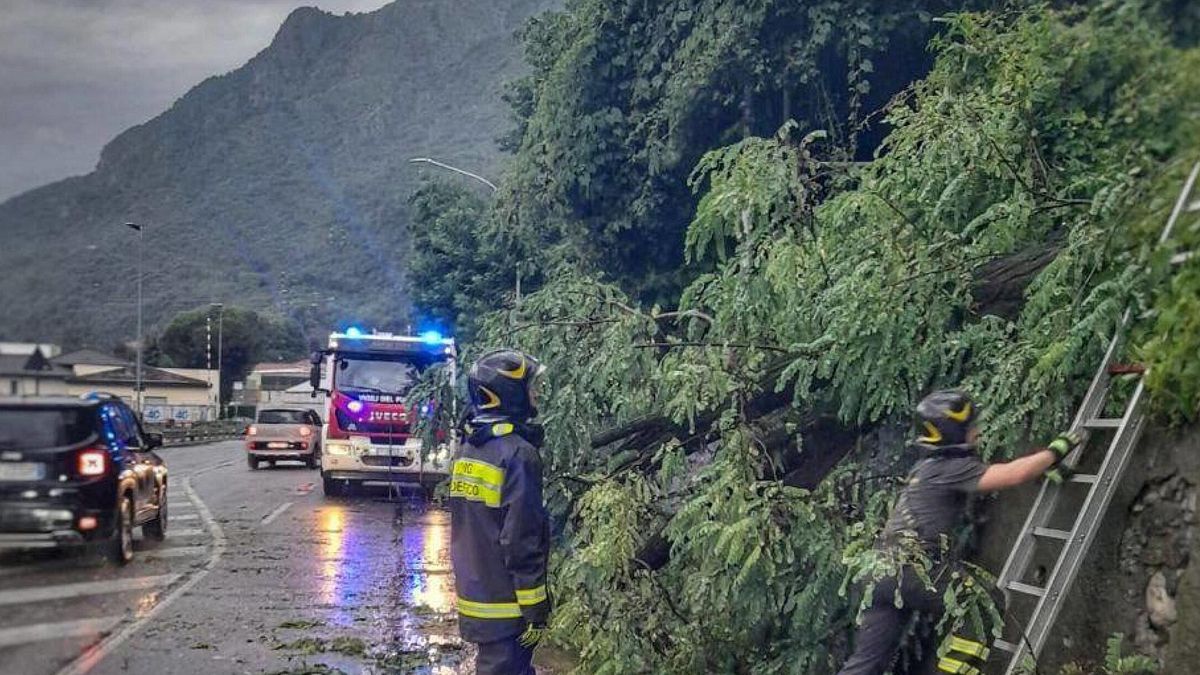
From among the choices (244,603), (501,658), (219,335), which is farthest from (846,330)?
(219,335)

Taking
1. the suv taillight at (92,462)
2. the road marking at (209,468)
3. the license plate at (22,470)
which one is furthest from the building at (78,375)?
the road marking at (209,468)

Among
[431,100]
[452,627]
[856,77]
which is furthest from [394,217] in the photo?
[452,627]

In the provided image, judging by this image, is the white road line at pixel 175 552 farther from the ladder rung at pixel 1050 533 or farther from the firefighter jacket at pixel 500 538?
the ladder rung at pixel 1050 533

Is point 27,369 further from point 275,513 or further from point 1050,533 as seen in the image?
point 275,513

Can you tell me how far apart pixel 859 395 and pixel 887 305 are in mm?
590

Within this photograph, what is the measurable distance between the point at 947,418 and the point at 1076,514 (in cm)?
66

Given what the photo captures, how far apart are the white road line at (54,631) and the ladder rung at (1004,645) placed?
645cm

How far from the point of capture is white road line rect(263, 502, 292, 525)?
16.8m

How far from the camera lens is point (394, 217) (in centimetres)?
3875

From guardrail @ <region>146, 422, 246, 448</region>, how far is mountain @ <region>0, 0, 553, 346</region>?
324 cm

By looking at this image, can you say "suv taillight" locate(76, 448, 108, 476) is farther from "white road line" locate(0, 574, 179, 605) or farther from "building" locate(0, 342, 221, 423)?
"white road line" locate(0, 574, 179, 605)

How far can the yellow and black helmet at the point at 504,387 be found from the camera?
17.9 ft

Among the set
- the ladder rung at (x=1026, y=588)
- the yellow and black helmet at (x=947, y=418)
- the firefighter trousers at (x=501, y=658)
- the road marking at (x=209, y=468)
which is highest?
the yellow and black helmet at (x=947, y=418)

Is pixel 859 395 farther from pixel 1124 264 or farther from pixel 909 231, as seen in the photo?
pixel 1124 264
